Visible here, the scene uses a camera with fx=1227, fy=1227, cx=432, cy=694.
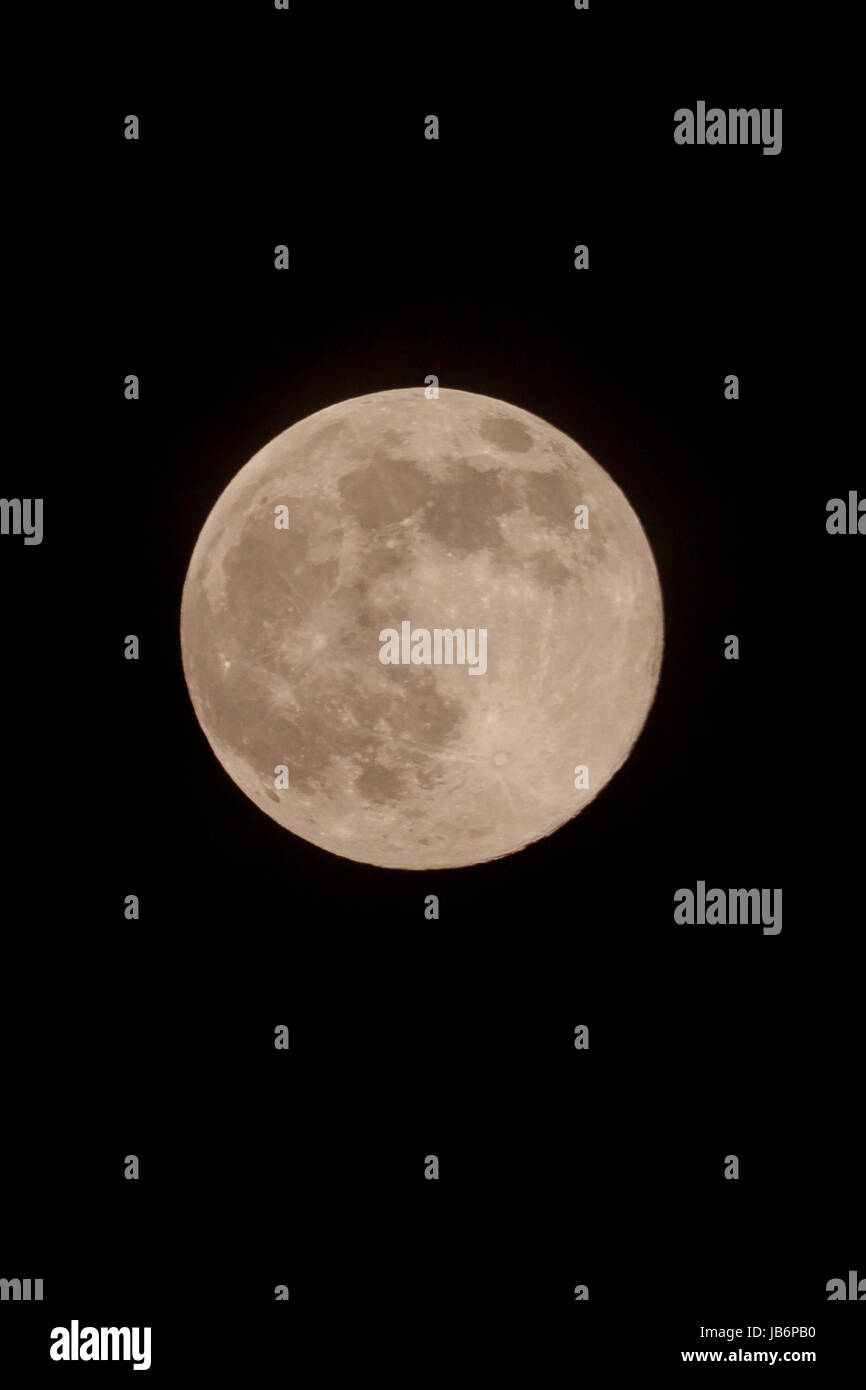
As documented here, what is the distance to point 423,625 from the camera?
18.0ft

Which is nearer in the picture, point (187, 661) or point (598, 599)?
point (598, 599)

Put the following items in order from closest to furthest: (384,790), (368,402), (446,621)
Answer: (446,621)
(384,790)
(368,402)

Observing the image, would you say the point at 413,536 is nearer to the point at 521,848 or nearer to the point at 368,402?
the point at 368,402

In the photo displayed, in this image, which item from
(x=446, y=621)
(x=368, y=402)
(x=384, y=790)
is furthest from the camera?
(x=368, y=402)

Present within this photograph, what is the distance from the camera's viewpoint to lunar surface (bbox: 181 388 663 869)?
5.57 metres

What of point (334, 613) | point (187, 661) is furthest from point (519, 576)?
point (187, 661)

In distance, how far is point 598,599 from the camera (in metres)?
5.87

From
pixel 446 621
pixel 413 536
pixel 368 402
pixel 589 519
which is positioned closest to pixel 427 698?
pixel 446 621

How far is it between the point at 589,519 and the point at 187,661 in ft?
7.44

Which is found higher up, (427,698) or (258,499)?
(258,499)

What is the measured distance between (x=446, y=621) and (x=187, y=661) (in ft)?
5.83

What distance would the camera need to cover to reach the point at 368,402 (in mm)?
6352

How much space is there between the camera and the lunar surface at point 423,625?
5.57 meters

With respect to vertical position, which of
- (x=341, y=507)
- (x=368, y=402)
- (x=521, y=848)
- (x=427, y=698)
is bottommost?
(x=521, y=848)
